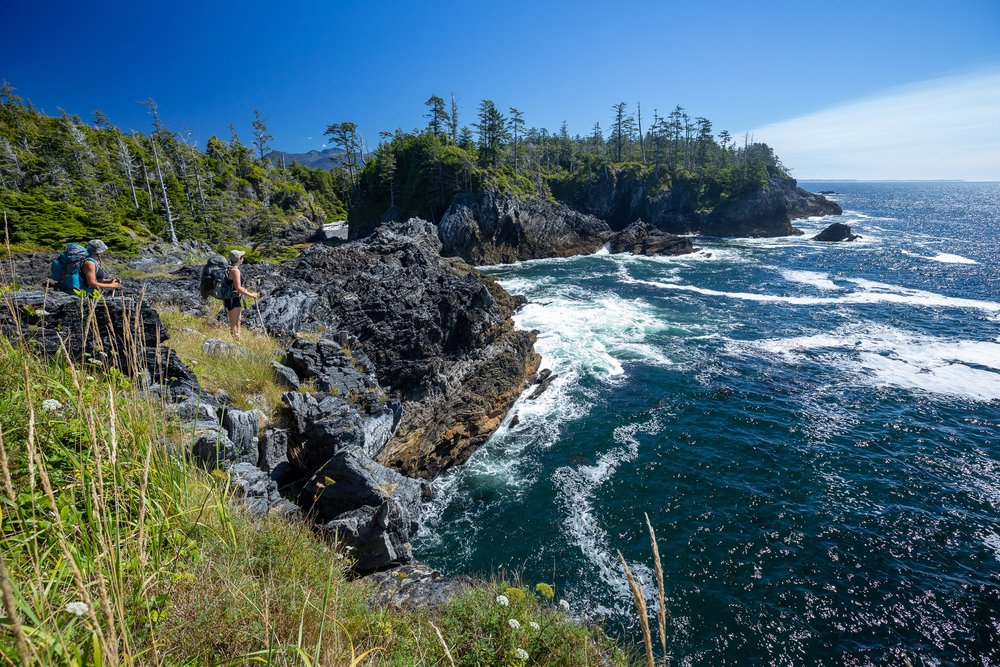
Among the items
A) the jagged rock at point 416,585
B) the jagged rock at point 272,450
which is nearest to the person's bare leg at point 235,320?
the jagged rock at point 272,450

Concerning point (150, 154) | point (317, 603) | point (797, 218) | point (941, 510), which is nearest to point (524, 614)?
point (317, 603)

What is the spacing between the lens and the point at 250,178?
68.7 metres

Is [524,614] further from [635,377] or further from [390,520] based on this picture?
[635,377]

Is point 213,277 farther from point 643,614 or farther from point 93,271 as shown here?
point 643,614

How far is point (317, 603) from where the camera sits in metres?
3.48

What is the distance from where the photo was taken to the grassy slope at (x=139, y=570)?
5.88 ft

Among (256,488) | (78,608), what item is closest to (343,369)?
(256,488)

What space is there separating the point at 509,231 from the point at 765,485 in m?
44.4

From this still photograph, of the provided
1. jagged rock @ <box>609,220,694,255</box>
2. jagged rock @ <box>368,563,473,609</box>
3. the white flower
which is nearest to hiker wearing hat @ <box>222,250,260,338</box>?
jagged rock @ <box>368,563,473,609</box>

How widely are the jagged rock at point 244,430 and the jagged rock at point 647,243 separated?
53.2 meters

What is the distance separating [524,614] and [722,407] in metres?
15.9

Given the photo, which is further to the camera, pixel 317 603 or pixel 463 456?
pixel 463 456

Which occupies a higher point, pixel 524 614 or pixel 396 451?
pixel 524 614

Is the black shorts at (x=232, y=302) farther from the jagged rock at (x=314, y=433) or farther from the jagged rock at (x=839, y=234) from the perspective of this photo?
the jagged rock at (x=839, y=234)
